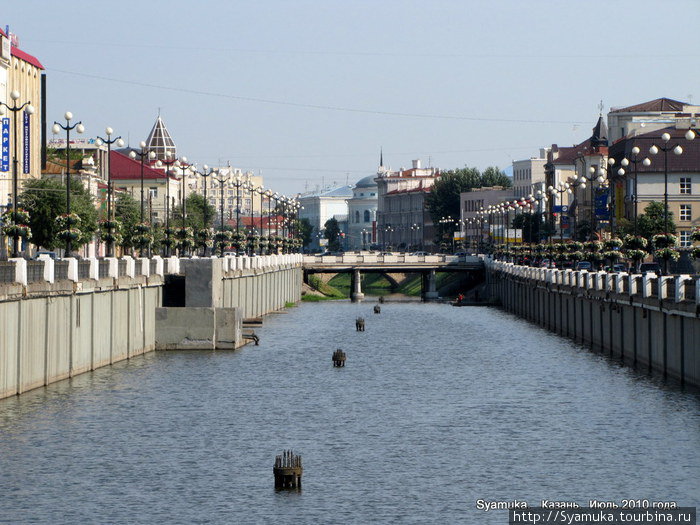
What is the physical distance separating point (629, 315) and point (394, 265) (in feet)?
325

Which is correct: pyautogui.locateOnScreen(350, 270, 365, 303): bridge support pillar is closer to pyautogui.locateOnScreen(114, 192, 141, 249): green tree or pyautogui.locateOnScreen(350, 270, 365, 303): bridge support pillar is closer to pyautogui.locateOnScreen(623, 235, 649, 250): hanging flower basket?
pyautogui.locateOnScreen(114, 192, 141, 249): green tree

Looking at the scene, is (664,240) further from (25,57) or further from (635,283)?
(25,57)

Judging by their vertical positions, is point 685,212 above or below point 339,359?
above

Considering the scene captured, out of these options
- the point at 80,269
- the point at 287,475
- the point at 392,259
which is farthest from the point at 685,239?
the point at 287,475

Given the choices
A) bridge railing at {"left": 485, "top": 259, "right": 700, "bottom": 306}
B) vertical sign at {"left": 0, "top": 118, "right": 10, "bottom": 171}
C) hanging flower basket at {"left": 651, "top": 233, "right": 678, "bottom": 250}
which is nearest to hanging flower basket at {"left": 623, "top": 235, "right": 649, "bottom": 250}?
bridge railing at {"left": 485, "top": 259, "right": 700, "bottom": 306}

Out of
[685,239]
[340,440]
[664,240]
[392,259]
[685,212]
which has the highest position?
[685,212]

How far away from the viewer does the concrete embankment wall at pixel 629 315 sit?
61.0 meters

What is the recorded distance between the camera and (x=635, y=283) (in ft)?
238

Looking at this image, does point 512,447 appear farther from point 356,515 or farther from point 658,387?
point 658,387

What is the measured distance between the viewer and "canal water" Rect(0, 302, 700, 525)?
3909cm

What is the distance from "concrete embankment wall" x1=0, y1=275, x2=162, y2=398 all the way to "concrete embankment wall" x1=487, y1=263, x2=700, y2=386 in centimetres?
2427

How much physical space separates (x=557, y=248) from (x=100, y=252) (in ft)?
201

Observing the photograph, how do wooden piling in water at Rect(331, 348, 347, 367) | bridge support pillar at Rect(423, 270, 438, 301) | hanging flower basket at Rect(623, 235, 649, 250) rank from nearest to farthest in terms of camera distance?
1. wooden piling in water at Rect(331, 348, 347, 367)
2. hanging flower basket at Rect(623, 235, 649, 250)
3. bridge support pillar at Rect(423, 270, 438, 301)

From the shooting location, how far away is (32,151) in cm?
15375
